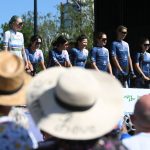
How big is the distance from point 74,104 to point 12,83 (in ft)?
1.79

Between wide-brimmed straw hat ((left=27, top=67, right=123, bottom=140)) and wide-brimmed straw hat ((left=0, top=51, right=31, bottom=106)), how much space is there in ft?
1.11

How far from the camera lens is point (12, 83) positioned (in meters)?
2.94

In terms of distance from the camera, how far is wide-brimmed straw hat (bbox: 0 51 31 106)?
2912mm

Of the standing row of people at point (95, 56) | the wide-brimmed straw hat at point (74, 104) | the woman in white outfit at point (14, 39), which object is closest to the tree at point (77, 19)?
the standing row of people at point (95, 56)

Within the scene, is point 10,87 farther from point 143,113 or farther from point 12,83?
point 143,113

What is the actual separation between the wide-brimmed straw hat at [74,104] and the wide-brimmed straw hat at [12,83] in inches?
13.4

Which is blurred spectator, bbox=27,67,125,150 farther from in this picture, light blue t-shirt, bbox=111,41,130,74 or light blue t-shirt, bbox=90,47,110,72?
light blue t-shirt, bbox=111,41,130,74

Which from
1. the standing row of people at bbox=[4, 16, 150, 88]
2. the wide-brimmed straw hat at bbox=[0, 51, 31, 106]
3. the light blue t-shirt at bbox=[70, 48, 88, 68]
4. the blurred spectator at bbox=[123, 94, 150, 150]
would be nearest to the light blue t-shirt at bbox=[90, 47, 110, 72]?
the standing row of people at bbox=[4, 16, 150, 88]

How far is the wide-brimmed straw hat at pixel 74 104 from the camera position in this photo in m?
2.46

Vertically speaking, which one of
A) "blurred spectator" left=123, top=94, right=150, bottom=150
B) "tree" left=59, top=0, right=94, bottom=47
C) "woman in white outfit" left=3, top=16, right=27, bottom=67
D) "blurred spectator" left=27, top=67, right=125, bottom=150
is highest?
"tree" left=59, top=0, right=94, bottom=47

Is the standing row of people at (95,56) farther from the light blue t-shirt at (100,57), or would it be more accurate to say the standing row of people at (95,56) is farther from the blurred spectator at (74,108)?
the blurred spectator at (74,108)

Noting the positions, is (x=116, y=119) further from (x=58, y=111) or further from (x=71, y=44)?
(x=71, y=44)

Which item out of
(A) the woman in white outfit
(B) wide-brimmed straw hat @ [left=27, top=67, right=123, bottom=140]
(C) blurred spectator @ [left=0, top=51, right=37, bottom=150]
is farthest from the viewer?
(A) the woman in white outfit

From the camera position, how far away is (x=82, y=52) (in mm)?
11930
